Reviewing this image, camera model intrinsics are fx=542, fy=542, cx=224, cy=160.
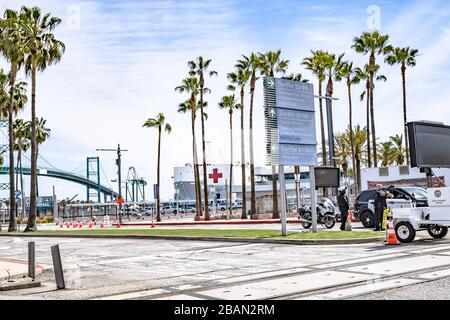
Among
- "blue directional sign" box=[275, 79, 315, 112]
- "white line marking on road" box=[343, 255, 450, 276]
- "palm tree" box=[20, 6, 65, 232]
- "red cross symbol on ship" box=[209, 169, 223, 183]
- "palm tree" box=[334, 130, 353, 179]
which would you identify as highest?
"palm tree" box=[20, 6, 65, 232]

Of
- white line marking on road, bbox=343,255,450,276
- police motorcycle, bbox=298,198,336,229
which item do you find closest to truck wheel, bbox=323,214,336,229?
police motorcycle, bbox=298,198,336,229

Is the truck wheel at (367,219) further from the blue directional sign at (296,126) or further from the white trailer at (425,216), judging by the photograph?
the white trailer at (425,216)

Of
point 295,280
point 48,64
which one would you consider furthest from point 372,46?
point 295,280

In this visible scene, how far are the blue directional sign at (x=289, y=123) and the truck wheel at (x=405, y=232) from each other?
5.02 metres

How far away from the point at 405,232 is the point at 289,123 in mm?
6166

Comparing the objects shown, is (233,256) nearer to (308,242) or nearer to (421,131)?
(308,242)

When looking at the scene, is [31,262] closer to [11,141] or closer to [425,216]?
[425,216]

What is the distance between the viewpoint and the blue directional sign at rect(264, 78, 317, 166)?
19344mm

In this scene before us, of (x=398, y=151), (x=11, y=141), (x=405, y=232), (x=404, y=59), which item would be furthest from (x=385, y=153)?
(x=405, y=232)

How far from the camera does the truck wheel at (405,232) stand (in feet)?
50.6

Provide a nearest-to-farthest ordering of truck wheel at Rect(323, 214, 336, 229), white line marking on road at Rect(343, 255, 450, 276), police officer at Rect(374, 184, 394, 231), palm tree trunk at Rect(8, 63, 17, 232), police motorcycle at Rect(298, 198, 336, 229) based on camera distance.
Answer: white line marking on road at Rect(343, 255, 450, 276) < police officer at Rect(374, 184, 394, 231) < police motorcycle at Rect(298, 198, 336, 229) < truck wheel at Rect(323, 214, 336, 229) < palm tree trunk at Rect(8, 63, 17, 232)

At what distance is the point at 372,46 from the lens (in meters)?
46.4

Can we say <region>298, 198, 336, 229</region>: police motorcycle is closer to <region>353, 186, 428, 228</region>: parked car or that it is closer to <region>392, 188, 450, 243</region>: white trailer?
<region>353, 186, 428, 228</region>: parked car
